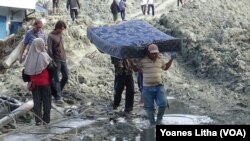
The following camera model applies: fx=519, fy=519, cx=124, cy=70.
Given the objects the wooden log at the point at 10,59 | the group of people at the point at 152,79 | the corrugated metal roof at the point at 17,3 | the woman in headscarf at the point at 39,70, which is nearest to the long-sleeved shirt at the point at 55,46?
the woman in headscarf at the point at 39,70

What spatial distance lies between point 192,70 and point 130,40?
867 cm

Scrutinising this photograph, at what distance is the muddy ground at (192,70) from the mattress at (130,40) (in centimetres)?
139

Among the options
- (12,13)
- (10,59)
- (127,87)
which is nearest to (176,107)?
(127,87)

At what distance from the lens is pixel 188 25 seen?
21.0 m

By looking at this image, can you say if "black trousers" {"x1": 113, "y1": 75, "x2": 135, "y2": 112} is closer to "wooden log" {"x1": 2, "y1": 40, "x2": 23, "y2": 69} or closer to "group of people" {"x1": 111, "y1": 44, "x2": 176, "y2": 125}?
"group of people" {"x1": 111, "y1": 44, "x2": 176, "y2": 125}

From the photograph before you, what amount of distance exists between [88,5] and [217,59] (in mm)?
27975

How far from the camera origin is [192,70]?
59.9 feet

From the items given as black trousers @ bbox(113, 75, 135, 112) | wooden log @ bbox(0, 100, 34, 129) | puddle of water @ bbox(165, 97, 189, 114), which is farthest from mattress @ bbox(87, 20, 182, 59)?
puddle of water @ bbox(165, 97, 189, 114)

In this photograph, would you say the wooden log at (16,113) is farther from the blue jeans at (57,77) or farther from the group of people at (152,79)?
the group of people at (152,79)

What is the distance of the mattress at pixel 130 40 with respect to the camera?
9562 millimetres

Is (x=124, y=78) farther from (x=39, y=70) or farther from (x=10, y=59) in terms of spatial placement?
(x=10, y=59)

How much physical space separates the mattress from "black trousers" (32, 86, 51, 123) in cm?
148

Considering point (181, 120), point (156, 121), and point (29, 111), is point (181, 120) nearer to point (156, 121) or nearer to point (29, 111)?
Answer: point (156, 121)

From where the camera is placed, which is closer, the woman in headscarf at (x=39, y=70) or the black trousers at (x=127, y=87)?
the woman in headscarf at (x=39, y=70)
